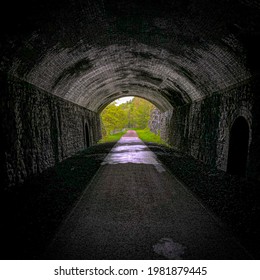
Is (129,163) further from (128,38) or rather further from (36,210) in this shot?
(36,210)

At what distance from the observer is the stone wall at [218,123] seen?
8610 millimetres

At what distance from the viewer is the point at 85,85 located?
16922 millimetres

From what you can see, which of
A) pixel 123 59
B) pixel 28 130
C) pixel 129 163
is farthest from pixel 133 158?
pixel 28 130

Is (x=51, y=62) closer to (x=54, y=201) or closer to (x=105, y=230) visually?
(x=54, y=201)

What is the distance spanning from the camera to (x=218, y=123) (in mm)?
11766

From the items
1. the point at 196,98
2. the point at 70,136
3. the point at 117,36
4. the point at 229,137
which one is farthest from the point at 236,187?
the point at 70,136

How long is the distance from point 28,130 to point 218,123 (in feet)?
27.9

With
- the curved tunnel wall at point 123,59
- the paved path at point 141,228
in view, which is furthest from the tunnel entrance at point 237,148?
the paved path at point 141,228

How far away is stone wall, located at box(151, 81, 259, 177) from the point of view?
28.2 ft

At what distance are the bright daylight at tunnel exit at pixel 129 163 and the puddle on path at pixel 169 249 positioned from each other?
0.07ft

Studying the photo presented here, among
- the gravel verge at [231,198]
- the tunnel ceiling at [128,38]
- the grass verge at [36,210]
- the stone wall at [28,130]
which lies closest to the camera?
the grass verge at [36,210]

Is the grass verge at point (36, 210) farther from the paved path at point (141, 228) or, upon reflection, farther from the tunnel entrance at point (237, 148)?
the tunnel entrance at point (237, 148)

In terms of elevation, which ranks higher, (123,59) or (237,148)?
(123,59)

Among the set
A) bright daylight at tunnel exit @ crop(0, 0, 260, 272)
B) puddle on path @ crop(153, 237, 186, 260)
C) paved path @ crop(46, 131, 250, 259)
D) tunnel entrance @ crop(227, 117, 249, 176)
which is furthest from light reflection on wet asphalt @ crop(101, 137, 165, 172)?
puddle on path @ crop(153, 237, 186, 260)
